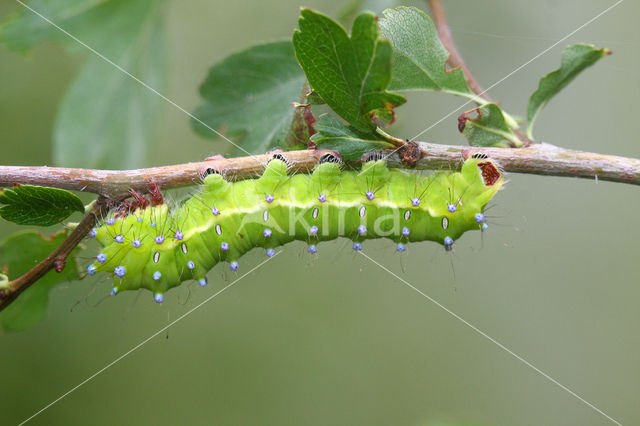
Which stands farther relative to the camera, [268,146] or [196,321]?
[196,321]

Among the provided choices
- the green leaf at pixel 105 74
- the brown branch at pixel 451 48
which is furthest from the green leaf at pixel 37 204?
the brown branch at pixel 451 48

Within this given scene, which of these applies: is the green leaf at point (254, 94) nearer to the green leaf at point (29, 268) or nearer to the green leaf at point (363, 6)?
the green leaf at point (363, 6)

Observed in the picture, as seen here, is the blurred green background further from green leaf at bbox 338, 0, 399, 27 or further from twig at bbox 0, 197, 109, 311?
twig at bbox 0, 197, 109, 311

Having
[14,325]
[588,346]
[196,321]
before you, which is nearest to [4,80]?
[196,321]

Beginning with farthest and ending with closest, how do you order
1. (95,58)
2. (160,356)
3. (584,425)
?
(160,356) → (584,425) → (95,58)

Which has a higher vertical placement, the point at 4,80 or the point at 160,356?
the point at 4,80

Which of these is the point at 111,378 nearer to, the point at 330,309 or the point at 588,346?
Result: the point at 330,309

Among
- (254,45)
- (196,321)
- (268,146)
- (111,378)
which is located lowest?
(111,378)
